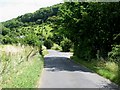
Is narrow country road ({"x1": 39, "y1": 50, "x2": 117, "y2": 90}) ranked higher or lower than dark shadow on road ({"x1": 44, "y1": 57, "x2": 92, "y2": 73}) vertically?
higher

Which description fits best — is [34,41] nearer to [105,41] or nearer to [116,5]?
[105,41]

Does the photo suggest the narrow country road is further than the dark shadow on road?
No

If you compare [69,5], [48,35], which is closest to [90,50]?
[69,5]

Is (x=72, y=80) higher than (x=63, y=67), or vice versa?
(x=72, y=80)

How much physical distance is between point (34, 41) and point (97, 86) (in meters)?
27.1

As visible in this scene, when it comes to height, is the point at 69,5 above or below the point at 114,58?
above

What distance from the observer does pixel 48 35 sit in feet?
445

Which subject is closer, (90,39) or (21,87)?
(21,87)

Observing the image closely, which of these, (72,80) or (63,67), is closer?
(72,80)

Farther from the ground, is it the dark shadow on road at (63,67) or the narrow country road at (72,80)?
the narrow country road at (72,80)

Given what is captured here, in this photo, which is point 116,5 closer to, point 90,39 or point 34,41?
point 90,39

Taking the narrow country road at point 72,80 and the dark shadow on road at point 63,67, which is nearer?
the narrow country road at point 72,80

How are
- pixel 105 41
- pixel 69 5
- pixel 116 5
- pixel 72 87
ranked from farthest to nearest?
pixel 69 5 → pixel 105 41 → pixel 116 5 → pixel 72 87

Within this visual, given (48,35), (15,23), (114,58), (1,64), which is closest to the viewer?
(1,64)
